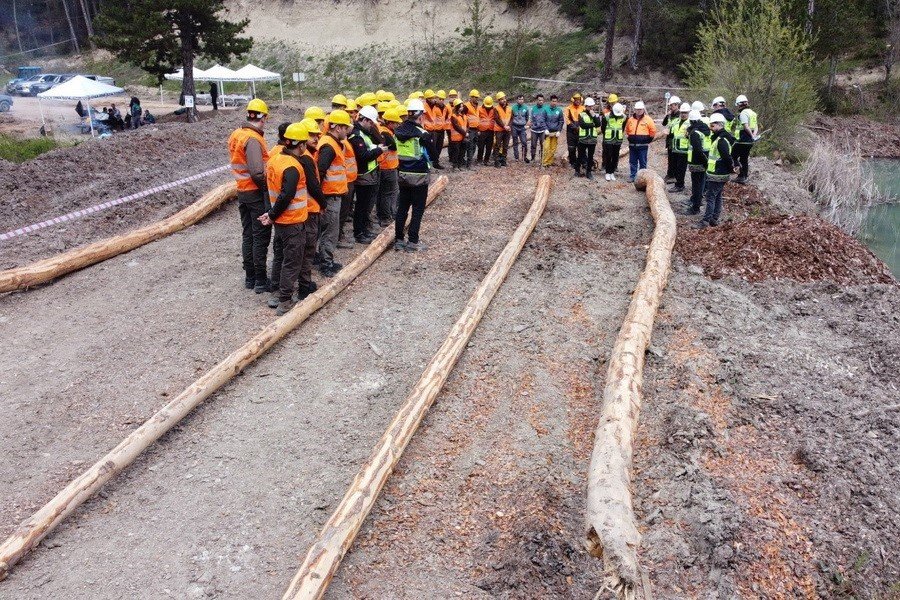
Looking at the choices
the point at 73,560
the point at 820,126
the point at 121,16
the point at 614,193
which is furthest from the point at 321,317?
the point at 820,126

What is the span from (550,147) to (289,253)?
A: 9332 mm

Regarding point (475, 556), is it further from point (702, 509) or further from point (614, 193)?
point (614, 193)

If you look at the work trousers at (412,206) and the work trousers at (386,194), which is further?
the work trousers at (386,194)

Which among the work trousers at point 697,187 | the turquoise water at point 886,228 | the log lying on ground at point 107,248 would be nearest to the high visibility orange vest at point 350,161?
the log lying on ground at point 107,248

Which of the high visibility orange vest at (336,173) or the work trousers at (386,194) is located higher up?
the high visibility orange vest at (336,173)

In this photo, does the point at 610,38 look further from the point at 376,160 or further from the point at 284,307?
the point at 284,307

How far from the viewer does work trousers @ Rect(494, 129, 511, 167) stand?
1591cm

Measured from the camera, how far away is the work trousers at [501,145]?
15.9 metres

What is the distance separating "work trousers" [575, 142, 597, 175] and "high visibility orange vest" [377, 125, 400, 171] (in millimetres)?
5229

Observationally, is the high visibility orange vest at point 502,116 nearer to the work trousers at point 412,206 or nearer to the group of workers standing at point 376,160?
the group of workers standing at point 376,160

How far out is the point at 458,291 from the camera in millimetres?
8703

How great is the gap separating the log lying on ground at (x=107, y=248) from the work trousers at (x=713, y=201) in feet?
25.1

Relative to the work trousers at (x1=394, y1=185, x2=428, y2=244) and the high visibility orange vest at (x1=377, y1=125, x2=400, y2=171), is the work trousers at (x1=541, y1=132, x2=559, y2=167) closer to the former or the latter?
the high visibility orange vest at (x1=377, y1=125, x2=400, y2=171)

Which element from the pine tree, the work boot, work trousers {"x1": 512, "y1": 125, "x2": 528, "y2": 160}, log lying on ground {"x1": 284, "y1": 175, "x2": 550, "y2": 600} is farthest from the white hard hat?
the pine tree
